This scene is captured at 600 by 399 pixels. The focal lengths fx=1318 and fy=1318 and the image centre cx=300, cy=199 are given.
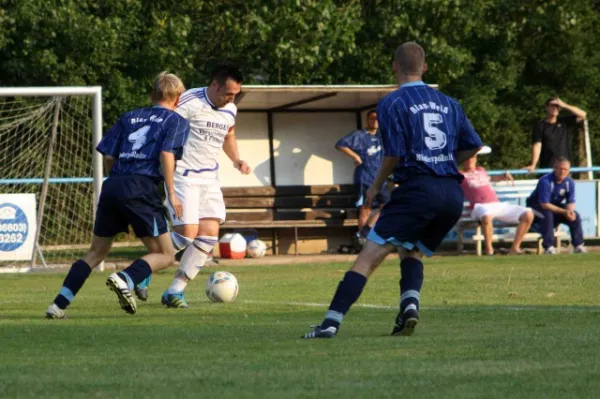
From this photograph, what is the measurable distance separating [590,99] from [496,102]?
2.30 meters

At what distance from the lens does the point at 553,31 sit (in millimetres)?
30766

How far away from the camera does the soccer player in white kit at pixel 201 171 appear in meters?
11.2

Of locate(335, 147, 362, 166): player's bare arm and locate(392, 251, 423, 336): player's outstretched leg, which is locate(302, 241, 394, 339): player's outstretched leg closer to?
locate(392, 251, 423, 336): player's outstretched leg

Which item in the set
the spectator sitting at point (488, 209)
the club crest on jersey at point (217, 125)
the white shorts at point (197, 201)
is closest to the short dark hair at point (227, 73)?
the club crest on jersey at point (217, 125)

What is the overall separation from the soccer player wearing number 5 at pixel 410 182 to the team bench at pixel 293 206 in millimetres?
13327

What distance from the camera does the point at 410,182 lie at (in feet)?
26.0

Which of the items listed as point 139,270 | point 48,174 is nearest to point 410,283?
point 139,270

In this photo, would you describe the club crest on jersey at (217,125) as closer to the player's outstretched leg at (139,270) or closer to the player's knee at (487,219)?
the player's outstretched leg at (139,270)

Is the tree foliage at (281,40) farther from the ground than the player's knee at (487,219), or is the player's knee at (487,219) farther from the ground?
the tree foliage at (281,40)

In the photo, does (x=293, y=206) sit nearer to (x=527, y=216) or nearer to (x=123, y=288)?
(x=527, y=216)

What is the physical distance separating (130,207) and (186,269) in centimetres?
155

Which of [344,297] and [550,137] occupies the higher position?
[344,297]

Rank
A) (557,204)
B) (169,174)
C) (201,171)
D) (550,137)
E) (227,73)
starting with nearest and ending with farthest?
(169,174)
(227,73)
(201,171)
(557,204)
(550,137)

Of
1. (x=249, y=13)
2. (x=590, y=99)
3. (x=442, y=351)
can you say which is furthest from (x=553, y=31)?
(x=442, y=351)
